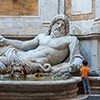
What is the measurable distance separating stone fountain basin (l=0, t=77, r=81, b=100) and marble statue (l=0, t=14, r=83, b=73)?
1.59m

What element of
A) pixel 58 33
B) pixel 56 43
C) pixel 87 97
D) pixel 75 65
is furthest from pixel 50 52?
pixel 87 97

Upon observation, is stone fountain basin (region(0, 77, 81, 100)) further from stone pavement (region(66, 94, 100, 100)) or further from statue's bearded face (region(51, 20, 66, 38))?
statue's bearded face (region(51, 20, 66, 38))

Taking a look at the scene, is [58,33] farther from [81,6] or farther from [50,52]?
[81,6]

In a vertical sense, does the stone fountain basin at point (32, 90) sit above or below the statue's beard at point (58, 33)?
below

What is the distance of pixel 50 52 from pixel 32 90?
2.04 m

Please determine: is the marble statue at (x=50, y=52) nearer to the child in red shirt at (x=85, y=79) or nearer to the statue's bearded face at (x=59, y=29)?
the statue's bearded face at (x=59, y=29)

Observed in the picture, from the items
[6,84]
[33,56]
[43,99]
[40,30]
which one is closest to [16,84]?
[6,84]

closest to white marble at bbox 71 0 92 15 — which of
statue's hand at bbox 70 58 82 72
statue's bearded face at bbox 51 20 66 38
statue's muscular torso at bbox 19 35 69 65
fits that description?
statue's bearded face at bbox 51 20 66 38

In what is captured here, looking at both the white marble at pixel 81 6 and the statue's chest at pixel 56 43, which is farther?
the white marble at pixel 81 6

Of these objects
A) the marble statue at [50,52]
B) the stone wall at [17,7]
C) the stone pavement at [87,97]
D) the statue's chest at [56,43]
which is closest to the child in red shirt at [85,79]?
A: the stone pavement at [87,97]

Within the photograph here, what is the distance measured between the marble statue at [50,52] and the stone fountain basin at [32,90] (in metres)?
1.59

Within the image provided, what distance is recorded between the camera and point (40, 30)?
287 inches

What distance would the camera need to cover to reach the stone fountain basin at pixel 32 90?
161 inches

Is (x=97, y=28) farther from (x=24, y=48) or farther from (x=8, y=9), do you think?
(x=8, y=9)
